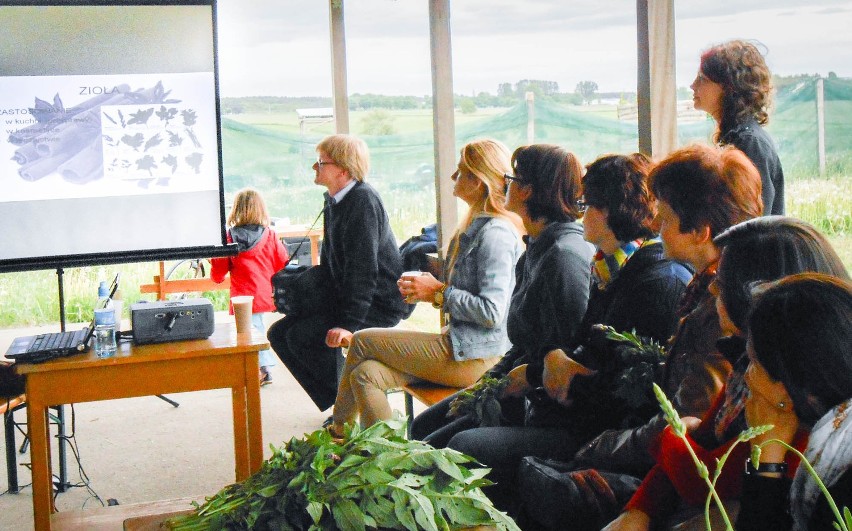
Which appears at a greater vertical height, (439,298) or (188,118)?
(188,118)

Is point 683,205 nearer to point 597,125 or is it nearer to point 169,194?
point 169,194

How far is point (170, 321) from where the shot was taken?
3.25 m

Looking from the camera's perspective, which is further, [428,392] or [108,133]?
[108,133]

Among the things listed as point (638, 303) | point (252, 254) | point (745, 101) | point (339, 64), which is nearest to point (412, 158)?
point (339, 64)

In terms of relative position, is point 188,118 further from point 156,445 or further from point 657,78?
point 657,78

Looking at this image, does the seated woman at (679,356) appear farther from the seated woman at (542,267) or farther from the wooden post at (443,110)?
the wooden post at (443,110)

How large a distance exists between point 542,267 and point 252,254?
2777 mm

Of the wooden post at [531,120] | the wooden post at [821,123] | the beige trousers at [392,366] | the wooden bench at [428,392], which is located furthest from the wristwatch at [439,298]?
the wooden post at [531,120]

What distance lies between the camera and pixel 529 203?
2854mm

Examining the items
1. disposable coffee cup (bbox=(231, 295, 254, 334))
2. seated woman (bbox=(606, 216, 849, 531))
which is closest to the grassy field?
disposable coffee cup (bbox=(231, 295, 254, 334))

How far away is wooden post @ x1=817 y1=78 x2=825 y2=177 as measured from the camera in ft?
12.8

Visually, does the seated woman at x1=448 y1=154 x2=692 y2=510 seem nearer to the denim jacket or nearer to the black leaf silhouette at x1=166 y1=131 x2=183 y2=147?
the denim jacket

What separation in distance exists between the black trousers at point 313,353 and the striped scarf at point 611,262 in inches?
74.7

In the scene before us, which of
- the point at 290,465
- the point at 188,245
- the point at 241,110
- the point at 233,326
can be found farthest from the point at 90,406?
the point at 241,110
